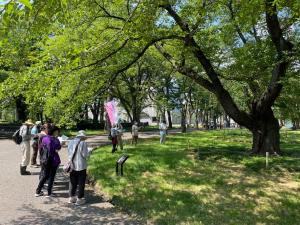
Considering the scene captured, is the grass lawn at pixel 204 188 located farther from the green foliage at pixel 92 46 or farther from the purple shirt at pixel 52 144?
the green foliage at pixel 92 46

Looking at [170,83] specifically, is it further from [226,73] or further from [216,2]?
[216,2]

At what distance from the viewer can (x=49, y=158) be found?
9758mm

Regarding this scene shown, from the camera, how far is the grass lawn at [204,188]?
8297mm

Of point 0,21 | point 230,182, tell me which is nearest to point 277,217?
point 230,182

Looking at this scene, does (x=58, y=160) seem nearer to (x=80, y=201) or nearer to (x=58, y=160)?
(x=58, y=160)

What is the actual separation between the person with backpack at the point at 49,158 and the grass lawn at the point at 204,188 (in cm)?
148

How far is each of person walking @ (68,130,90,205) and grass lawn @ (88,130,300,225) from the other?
33.8 inches

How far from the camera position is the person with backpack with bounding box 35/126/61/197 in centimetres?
966

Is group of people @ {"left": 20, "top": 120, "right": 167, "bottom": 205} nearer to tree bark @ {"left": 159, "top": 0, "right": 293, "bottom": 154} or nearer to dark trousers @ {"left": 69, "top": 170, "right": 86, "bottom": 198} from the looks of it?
dark trousers @ {"left": 69, "top": 170, "right": 86, "bottom": 198}

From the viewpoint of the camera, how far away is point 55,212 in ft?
26.8

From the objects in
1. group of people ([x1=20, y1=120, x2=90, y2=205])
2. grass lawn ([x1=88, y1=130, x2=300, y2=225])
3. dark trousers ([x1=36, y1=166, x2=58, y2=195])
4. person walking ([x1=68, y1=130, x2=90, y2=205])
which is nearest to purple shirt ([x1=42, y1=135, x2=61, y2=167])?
group of people ([x1=20, y1=120, x2=90, y2=205])

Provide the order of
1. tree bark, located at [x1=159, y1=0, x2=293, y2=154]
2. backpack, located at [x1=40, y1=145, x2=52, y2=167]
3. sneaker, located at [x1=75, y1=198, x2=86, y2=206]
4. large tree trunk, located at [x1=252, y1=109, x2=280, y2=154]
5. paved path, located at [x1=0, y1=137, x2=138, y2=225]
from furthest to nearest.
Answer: large tree trunk, located at [x1=252, y1=109, x2=280, y2=154]
tree bark, located at [x1=159, y1=0, x2=293, y2=154]
backpack, located at [x1=40, y1=145, x2=52, y2=167]
sneaker, located at [x1=75, y1=198, x2=86, y2=206]
paved path, located at [x1=0, y1=137, x2=138, y2=225]

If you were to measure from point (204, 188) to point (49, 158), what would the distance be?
4.12m

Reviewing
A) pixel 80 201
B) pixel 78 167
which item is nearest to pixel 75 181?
pixel 78 167
